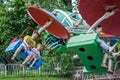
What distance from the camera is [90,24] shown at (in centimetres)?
895

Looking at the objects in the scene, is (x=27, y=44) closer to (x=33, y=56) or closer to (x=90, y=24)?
(x=33, y=56)

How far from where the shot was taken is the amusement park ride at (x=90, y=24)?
783 centimetres

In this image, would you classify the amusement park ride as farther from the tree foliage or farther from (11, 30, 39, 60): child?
the tree foliage

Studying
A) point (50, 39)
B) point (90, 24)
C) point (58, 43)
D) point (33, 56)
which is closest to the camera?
point (90, 24)

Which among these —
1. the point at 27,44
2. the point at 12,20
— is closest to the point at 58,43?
the point at 27,44

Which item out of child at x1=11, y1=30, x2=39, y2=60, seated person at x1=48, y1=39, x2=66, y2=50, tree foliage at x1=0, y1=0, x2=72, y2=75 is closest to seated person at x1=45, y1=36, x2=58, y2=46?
seated person at x1=48, y1=39, x2=66, y2=50

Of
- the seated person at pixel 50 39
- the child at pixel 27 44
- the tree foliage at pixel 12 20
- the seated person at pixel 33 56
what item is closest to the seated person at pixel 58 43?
the seated person at pixel 50 39

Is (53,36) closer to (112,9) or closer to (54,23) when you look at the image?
(54,23)

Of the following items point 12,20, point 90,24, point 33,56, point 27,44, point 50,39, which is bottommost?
point 33,56

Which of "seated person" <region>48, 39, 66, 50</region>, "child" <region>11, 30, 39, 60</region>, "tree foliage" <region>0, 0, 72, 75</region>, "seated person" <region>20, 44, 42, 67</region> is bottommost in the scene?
"seated person" <region>20, 44, 42, 67</region>

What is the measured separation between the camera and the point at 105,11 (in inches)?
343

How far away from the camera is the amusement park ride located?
7832 millimetres

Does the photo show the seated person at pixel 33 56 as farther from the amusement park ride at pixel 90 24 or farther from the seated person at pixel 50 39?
the seated person at pixel 50 39

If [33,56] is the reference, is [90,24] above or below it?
above
